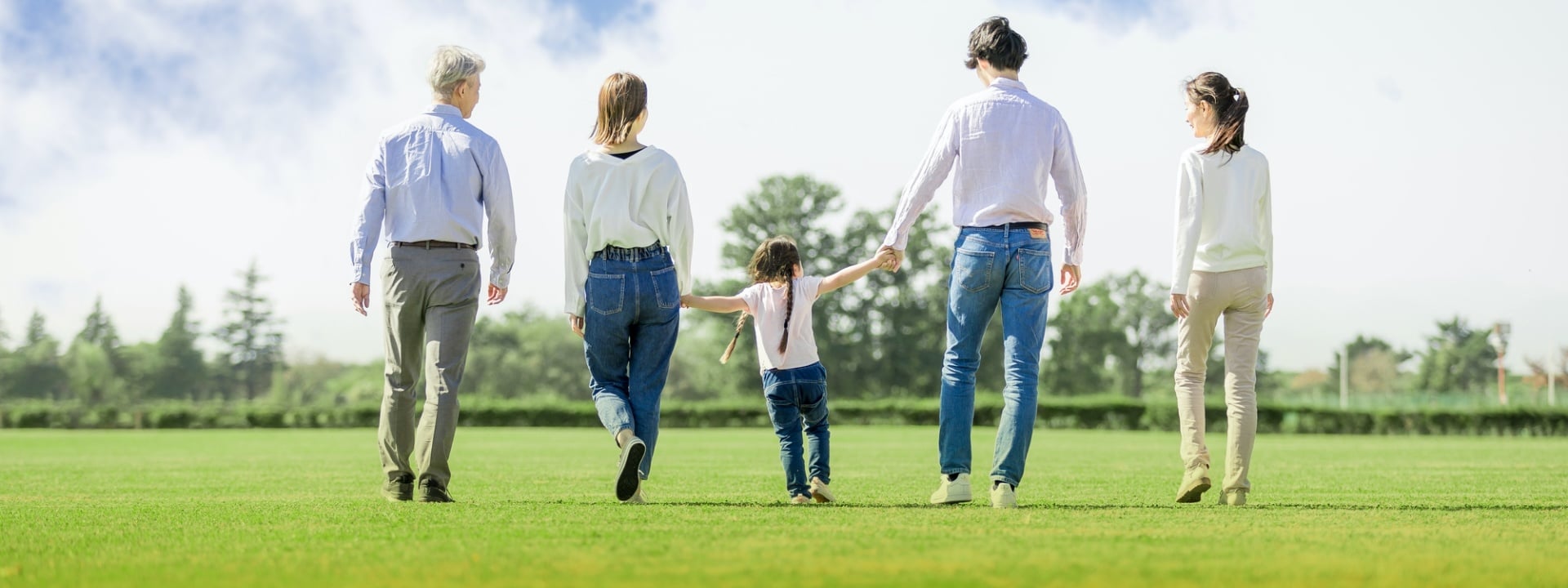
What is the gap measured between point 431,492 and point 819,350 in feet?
216

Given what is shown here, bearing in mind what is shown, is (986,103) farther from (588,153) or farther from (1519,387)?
(1519,387)

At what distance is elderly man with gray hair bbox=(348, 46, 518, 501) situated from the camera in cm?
601

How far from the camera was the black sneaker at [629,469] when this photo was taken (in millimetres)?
5566

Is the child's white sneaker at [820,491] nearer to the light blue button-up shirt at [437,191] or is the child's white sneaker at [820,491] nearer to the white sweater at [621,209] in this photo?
the white sweater at [621,209]

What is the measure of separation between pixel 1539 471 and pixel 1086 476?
159 inches

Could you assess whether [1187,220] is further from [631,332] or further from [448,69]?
[448,69]

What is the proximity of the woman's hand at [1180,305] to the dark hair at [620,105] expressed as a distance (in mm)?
Answer: 2548

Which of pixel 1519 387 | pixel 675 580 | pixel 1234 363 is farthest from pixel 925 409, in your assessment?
pixel 1519 387

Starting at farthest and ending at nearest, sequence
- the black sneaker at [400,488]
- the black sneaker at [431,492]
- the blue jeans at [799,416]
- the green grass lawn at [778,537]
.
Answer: the blue jeans at [799,416], the black sneaker at [400,488], the black sneaker at [431,492], the green grass lawn at [778,537]

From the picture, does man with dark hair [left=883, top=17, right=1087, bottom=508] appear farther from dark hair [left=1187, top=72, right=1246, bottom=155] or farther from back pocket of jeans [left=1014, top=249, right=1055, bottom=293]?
dark hair [left=1187, top=72, right=1246, bottom=155]

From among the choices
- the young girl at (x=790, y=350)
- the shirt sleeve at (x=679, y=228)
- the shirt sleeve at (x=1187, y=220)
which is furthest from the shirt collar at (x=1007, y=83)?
the shirt sleeve at (x=679, y=228)

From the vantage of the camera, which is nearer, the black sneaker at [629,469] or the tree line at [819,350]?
the black sneaker at [629,469]

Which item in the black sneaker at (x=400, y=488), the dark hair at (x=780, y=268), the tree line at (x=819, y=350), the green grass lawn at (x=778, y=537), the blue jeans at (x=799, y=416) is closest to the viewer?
the green grass lawn at (x=778, y=537)

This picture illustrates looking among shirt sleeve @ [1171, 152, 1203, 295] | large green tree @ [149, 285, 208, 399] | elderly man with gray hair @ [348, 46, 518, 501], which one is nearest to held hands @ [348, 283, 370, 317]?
elderly man with gray hair @ [348, 46, 518, 501]
